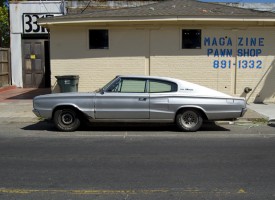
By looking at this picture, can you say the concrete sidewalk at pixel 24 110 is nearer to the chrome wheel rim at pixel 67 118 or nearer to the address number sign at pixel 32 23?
the chrome wheel rim at pixel 67 118

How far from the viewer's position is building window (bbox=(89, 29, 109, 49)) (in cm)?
1556

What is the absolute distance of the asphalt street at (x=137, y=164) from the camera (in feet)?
17.7

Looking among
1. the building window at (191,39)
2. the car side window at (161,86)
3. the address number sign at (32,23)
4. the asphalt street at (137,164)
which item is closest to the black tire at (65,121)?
the asphalt street at (137,164)

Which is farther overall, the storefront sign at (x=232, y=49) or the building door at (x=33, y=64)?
the building door at (x=33, y=64)

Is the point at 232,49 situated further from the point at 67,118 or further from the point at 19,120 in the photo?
the point at 19,120

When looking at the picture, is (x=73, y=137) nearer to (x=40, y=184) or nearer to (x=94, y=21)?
(x=40, y=184)

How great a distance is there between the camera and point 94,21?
14.8 metres

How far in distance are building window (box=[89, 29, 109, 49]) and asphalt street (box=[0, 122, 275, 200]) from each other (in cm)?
575

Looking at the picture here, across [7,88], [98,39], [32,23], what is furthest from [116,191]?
[32,23]

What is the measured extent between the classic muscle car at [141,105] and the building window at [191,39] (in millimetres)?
5540

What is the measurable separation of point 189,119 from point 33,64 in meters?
13.6

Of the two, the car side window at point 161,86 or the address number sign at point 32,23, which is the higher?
the address number sign at point 32,23

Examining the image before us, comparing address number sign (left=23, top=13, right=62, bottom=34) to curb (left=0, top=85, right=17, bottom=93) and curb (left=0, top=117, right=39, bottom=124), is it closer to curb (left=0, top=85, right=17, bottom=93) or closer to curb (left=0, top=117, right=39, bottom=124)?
curb (left=0, top=85, right=17, bottom=93)

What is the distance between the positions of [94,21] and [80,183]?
32.7 feet
